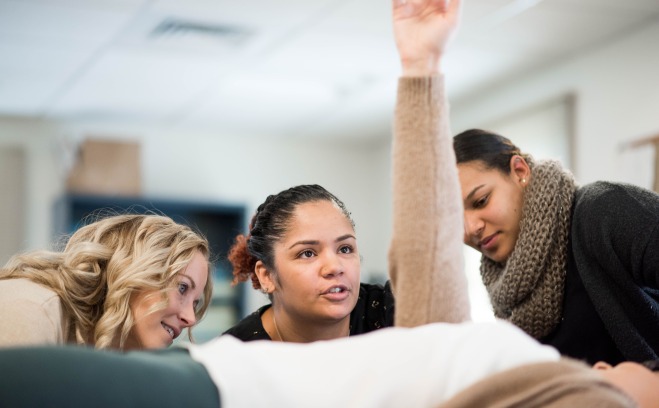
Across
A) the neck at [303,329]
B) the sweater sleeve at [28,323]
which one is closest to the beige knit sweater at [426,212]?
the sweater sleeve at [28,323]

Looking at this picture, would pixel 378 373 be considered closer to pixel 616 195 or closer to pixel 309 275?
pixel 616 195

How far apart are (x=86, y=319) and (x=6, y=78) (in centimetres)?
318

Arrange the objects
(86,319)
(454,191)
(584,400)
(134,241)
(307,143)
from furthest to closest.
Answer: (307,143)
(134,241)
(86,319)
(454,191)
(584,400)

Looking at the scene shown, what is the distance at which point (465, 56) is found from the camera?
440 cm

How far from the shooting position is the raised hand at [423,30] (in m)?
0.93

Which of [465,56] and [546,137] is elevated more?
[465,56]

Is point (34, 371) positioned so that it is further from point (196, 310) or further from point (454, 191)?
point (196, 310)

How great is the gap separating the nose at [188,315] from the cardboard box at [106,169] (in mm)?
3446

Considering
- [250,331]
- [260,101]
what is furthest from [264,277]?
[260,101]

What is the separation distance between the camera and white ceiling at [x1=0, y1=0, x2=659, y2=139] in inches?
145

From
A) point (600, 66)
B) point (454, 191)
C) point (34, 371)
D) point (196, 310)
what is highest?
point (600, 66)

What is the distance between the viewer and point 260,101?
5.14 meters

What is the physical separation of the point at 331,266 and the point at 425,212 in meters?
1.06

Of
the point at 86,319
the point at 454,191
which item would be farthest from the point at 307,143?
the point at 454,191
